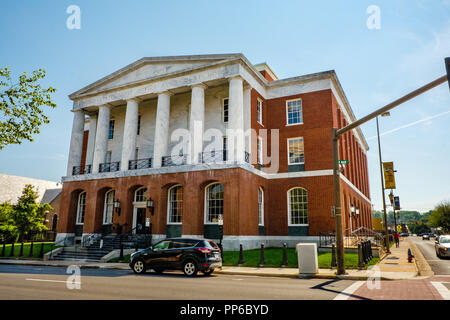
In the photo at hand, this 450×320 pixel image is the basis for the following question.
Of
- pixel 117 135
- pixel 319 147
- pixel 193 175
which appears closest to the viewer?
pixel 193 175

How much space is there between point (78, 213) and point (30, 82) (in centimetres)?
1642

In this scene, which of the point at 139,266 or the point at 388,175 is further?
the point at 388,175

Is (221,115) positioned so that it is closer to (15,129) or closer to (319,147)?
(319,147)

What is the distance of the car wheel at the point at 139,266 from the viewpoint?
48.6ft

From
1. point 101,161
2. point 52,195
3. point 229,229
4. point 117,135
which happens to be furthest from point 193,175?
point 52,195

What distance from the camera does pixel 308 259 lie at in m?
13.7

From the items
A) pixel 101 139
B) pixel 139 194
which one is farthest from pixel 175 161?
pixel 101 139

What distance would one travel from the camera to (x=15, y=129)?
1698 cm

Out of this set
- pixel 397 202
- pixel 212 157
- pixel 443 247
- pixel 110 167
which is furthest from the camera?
pixel 397 202

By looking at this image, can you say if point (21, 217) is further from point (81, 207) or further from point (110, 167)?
point (110, 167)

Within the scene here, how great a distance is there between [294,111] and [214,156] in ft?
26.8

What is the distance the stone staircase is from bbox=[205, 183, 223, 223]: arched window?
4.94 meters

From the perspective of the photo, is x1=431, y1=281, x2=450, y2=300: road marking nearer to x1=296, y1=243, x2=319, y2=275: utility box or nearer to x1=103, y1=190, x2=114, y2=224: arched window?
x1=296, y1=243, x2=319, y2=275: utility box

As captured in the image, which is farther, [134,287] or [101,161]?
[101,161]
